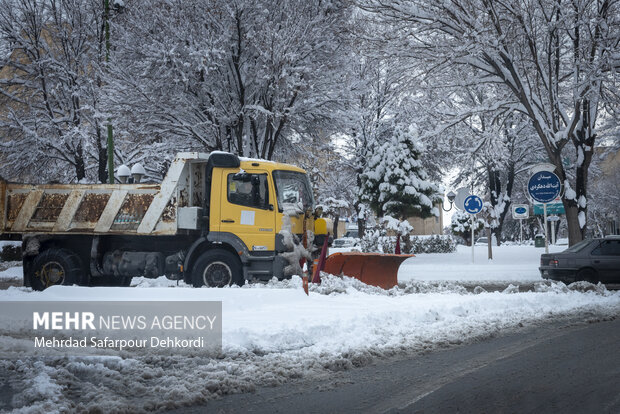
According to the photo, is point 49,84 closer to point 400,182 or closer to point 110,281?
point 110,281

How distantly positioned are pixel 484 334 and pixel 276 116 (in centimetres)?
1333

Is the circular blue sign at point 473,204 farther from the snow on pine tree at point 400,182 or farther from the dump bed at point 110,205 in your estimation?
the dump bed at point 110,205

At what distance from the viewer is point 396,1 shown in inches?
716

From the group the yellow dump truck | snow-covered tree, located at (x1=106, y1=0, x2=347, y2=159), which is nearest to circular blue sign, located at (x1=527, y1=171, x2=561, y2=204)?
the yellow dump truck

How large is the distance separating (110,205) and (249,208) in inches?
118

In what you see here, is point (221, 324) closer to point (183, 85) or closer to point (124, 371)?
point (124, 371)

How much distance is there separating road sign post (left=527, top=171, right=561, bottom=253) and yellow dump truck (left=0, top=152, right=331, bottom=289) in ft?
23.8

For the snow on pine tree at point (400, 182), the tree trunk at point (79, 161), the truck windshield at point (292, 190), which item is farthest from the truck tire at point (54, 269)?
the snow on pine tree at point (400, 182)

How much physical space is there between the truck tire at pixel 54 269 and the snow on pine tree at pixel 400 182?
20568 millimetres

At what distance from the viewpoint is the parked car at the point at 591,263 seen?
14512 millimetres

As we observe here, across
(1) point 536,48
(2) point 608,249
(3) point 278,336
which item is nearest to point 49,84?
(1) point 536,48

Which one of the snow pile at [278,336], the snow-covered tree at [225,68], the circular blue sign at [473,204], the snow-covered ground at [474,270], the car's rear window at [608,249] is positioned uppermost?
the snow-covered tree at [225,68]

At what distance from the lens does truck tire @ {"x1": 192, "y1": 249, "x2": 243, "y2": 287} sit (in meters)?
12.5

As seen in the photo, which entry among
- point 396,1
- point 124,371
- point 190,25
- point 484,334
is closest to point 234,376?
point 124,371
